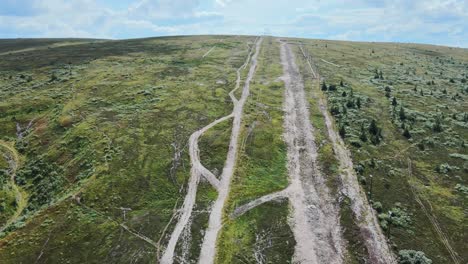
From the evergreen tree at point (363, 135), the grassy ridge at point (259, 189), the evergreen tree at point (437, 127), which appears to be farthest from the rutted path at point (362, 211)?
the evergreen tree at point (437, 127)

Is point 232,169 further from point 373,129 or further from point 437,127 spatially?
point 437,127

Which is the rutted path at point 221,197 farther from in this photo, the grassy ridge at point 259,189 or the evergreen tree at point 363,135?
the evergreen tree at point 363,135

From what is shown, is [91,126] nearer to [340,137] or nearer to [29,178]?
[29,178]

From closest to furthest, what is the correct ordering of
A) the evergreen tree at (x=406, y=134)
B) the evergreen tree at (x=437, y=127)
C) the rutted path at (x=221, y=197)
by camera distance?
the rutted path at (x=221, y=197) → the evergreen tree at (x=406, y=134) → the evergreen tree at (x=437, y=127)

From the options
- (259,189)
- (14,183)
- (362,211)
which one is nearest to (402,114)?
(362,211)

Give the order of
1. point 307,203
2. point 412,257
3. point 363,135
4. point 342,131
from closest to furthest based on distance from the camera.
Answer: point 412,257 < point 307,203 < point 363,135 < point 342,131

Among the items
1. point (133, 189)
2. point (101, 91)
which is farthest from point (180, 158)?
point (101, 91)
